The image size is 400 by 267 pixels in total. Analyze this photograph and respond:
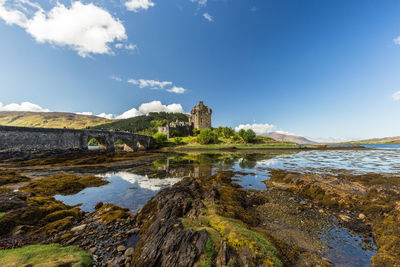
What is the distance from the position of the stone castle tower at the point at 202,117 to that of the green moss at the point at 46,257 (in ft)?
359

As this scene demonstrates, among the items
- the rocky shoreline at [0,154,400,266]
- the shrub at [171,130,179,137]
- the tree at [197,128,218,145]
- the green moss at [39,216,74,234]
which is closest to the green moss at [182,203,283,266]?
the rocky shoreline at [0,154,400,266]

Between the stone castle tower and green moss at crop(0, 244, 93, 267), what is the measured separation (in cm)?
10956

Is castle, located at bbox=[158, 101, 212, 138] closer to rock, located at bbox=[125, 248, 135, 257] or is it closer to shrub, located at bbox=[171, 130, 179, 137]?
shrub, located at bbox=[171, 130, 179, 137]

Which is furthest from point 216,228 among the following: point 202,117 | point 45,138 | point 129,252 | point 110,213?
point 202,117

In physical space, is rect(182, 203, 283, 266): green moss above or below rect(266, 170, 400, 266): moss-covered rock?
above

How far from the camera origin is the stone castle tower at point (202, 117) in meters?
115

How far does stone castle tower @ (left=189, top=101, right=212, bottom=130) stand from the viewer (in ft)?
378

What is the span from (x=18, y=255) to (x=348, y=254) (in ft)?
38.0

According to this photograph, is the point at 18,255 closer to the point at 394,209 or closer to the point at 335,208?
the point at 335,208

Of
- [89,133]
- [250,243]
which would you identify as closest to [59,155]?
[89,133]

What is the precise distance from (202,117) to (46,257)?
113m

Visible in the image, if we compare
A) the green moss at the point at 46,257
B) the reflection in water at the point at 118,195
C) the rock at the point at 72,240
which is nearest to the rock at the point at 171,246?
the green moss at the point at 46,257

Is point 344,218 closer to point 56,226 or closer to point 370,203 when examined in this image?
point 370,203

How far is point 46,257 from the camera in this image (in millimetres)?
4629
